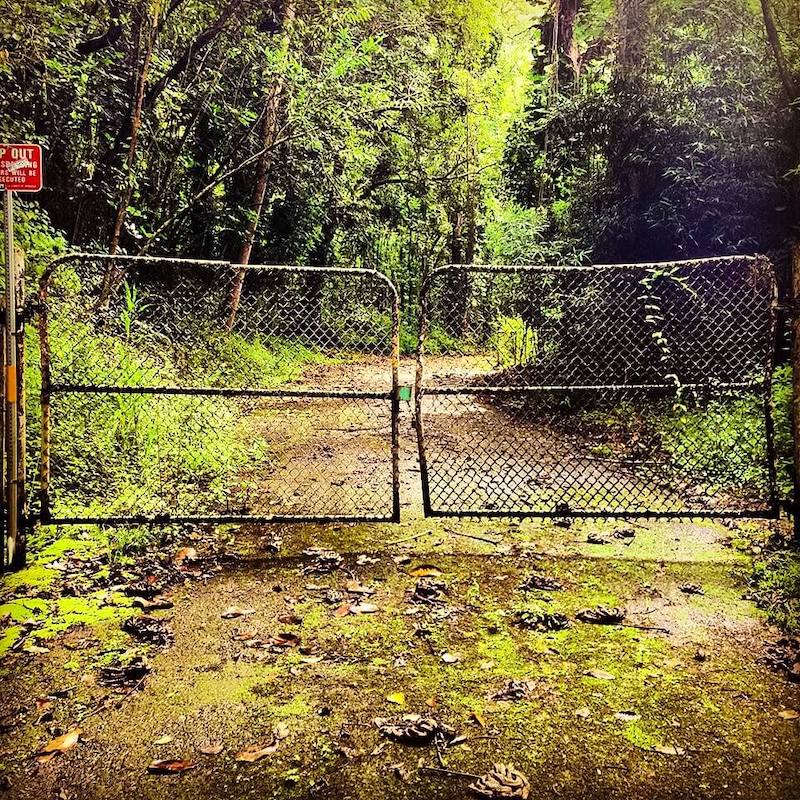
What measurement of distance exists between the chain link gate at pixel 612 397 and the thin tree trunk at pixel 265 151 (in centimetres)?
489

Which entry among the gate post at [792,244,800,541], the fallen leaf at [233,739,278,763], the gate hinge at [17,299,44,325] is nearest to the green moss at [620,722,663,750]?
the fallen leaf at [233,739,278,763]

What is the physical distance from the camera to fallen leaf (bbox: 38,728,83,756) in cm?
281

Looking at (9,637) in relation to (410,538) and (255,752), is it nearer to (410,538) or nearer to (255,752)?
(255,752)

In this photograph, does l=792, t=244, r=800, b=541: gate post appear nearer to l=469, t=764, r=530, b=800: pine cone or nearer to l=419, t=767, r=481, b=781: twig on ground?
l=469, t=764, r=530, b=800: pine cone

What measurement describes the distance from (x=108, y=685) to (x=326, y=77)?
10.4 m

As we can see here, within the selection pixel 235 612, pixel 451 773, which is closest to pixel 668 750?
pixel 451 773

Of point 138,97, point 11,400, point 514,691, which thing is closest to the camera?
point 514,691

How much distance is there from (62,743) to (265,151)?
1048 cm

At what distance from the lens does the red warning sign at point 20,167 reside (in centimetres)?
398

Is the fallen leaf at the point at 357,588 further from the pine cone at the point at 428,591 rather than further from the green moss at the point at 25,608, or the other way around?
the green moss at the point at 25,608

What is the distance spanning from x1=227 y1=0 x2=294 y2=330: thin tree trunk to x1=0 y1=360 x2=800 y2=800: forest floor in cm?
731

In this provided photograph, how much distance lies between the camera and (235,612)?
13.6 ft

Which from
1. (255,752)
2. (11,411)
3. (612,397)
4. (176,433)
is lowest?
(255,752)

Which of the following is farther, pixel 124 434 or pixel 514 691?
pixel 124 434
